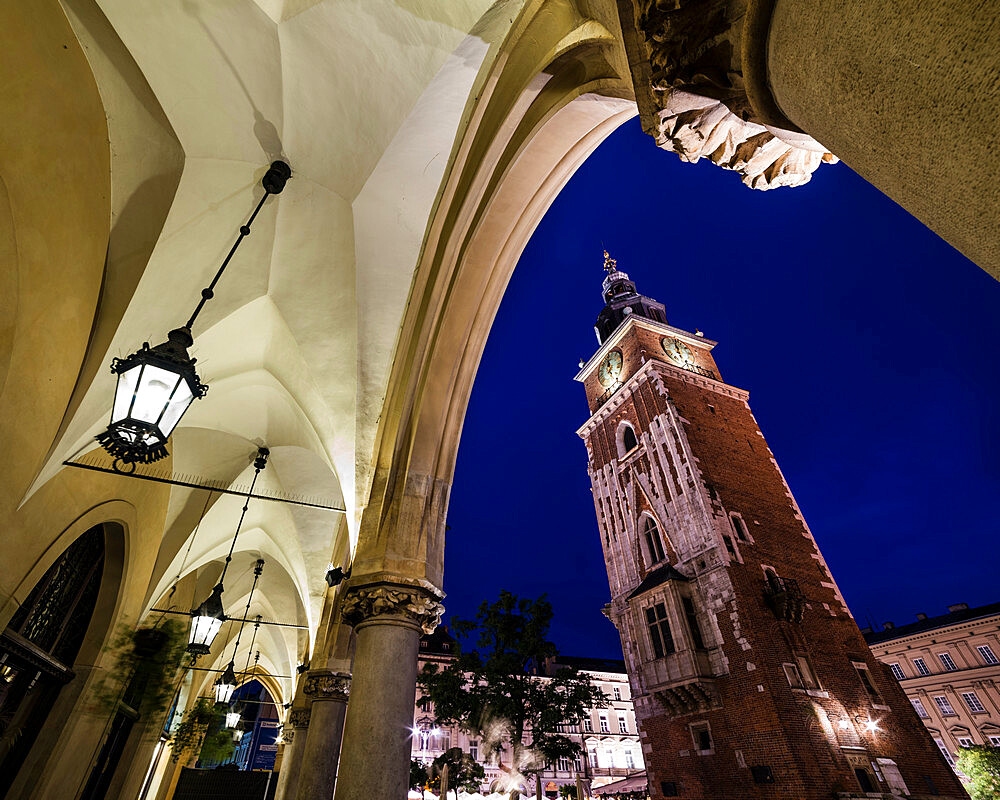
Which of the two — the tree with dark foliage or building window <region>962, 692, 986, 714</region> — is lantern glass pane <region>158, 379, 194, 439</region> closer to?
the tree with dark foliage

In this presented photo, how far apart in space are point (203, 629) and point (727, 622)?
647 inches

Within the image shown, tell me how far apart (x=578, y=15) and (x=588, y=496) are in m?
109

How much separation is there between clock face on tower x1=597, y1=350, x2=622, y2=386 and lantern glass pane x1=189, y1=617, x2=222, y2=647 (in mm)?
22731

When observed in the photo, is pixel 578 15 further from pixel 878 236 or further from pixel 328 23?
pixel 878 236

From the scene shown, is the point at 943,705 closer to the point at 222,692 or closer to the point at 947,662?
the point at 947,662

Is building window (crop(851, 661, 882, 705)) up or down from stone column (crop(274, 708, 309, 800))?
up

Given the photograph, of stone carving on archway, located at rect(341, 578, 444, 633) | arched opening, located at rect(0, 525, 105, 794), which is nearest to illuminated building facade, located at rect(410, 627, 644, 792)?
arched opening, located at rect(0, 525, 105, 794)

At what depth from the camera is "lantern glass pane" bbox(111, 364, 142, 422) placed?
3.75 metres

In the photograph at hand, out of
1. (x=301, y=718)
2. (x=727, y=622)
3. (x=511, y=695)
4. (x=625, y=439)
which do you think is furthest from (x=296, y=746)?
(x=625, y=439)

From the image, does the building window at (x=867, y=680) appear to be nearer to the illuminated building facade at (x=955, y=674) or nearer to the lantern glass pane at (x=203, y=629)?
the lantern glass pane at (x=203, y=629)

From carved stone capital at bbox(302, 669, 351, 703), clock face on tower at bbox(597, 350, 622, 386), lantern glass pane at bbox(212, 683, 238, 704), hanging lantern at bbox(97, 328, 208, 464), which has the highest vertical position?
clock face on tower at bbox(597, 350, 622, 386)

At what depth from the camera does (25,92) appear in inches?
184

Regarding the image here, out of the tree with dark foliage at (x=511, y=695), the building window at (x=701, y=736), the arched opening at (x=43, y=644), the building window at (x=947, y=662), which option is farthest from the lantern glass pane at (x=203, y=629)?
the building window at (x=947, y=662)

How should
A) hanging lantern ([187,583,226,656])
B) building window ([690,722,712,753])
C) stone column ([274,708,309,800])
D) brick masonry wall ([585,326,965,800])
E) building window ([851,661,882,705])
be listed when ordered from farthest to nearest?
building window ([851,661,882,705]), building window ([690,722,712,753]), brick masonry wall ([585,326,965,800]), stone column ([274,708,309,800]), hanging lantern ([187,583,226,656])
